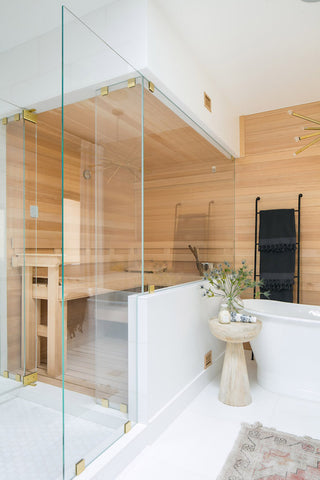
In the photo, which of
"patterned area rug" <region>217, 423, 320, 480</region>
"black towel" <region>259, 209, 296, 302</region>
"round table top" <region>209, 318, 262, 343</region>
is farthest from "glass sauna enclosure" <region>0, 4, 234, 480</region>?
"black towel" <region>259, 209, 296, 302</region>

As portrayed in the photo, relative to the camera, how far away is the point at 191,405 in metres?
2.70

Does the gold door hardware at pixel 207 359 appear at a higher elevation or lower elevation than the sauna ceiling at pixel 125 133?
lower

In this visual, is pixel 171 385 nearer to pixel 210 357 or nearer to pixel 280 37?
pixel 210 357

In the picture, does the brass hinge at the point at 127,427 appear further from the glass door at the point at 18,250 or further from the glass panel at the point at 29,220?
the glass door at the point at 18,250

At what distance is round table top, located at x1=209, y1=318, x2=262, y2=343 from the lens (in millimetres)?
2609

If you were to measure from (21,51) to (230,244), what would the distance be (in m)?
2.71

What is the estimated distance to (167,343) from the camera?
7.83ft

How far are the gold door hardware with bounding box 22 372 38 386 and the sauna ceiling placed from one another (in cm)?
165

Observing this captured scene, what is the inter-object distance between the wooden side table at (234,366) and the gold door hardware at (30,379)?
4.63ft

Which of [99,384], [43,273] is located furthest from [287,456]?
[43,273]

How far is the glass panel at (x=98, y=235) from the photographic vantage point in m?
1.66

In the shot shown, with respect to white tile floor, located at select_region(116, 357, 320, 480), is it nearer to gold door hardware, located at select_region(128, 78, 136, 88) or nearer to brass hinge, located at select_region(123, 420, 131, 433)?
brass hinge, located at select_region(123, 420, 131, 433)

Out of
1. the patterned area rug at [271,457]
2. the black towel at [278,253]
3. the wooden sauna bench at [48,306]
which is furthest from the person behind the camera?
the black towel at [278,253]

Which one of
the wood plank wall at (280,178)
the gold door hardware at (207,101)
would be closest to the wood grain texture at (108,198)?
the gold door hardware at (207,101)
